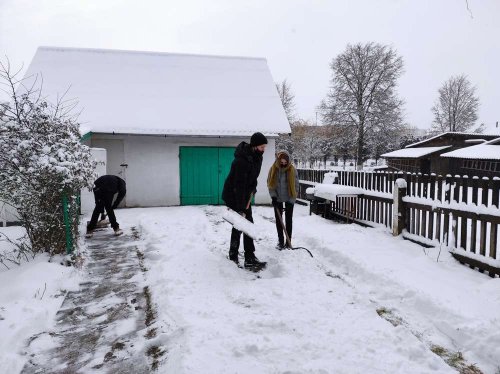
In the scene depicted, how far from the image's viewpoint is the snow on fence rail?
15.9ft

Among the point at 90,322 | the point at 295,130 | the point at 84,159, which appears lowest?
the point at 90,322

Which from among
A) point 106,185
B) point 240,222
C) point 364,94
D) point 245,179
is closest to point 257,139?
point 245,179

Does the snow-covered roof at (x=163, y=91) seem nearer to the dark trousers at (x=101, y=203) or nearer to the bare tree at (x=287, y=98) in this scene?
the dark trousers at (x=101, y=203)

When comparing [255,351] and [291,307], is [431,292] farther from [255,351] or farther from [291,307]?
[255,351]

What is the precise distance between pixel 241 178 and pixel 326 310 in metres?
2.18

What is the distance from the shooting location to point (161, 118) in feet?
41.9

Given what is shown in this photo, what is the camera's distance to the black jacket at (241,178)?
5.23 m

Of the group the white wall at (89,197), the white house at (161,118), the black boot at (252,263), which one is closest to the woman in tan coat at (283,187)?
the black boot at (252,263)

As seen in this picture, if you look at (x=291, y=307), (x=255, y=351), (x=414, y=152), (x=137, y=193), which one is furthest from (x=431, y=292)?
(x=414, y=152)

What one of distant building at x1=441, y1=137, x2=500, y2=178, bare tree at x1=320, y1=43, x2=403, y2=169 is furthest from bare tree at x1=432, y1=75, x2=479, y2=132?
distant building at x1=441, y1=137, x2=500, y2=178

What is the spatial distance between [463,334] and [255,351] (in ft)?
6.04

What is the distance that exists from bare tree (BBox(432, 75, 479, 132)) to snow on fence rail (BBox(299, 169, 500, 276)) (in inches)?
1755

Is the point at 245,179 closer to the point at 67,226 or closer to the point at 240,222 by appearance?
the point at 240,222

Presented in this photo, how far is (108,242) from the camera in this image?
23.4 ft
